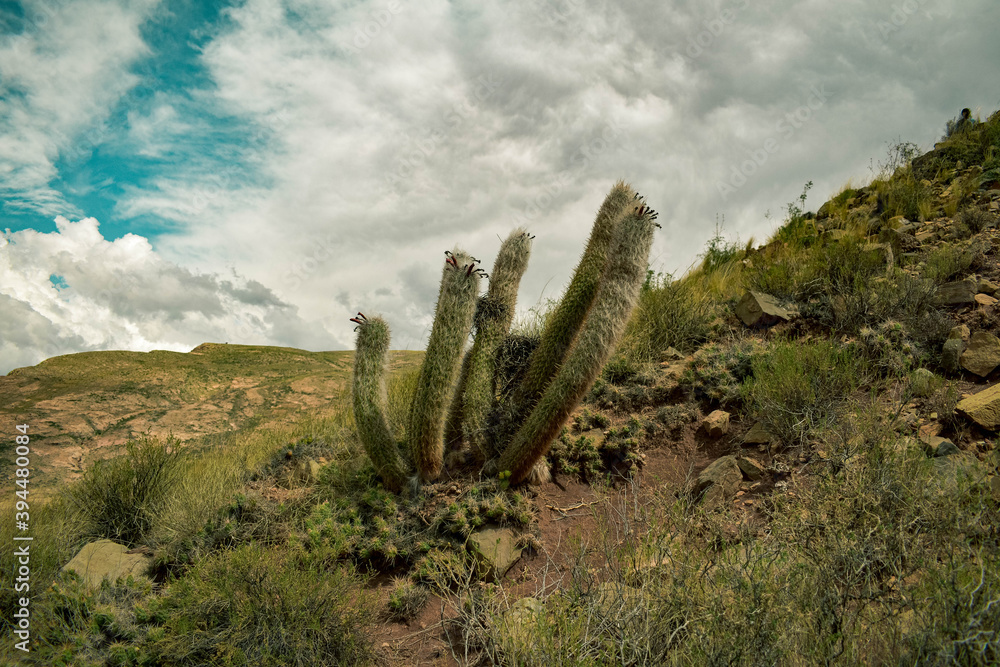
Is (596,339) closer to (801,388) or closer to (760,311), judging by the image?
(801,388)

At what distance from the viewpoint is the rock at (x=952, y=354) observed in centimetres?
516

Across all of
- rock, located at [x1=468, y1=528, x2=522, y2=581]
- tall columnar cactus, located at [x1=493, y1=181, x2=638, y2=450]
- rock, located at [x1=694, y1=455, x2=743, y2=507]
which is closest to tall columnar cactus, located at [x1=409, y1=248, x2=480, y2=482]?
tall columnar cactus, located at [x1=493, y1=181, x2=638, y2=450]

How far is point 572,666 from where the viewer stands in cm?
250

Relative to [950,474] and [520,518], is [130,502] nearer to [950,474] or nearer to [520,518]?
[520,518]

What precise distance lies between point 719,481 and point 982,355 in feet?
10.8

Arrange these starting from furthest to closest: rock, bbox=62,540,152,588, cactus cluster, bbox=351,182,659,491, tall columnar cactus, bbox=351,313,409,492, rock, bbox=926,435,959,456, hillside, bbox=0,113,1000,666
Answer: tall columnar cactus, bbox=351,313,409,492 < cactus cluster, bbox=351,182,659,491 < rock, bbox=62,540,152,588 < rock, bbox=926,435,959,456 < hillside, bbox=0,113,1000,666

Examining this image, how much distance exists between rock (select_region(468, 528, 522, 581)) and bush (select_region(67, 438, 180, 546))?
141 inches

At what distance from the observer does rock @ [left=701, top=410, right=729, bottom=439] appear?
530cm

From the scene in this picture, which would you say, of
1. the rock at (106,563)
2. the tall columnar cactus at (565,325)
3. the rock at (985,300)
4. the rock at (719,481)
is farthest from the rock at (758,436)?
the rock at (106,563)

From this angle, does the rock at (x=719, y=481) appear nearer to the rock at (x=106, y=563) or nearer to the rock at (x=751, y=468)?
the rock at (x=751, y=468)

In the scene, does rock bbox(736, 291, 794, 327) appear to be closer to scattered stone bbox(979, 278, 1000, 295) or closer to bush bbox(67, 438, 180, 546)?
scattered stone bbox(979, 278, 1000, 295)

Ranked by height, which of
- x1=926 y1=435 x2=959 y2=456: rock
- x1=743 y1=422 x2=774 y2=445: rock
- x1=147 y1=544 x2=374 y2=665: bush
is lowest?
x1=147 y1=544 x2=374 y2=665: bush

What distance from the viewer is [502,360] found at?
561 cm

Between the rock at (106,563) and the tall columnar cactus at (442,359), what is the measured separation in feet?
9.07
